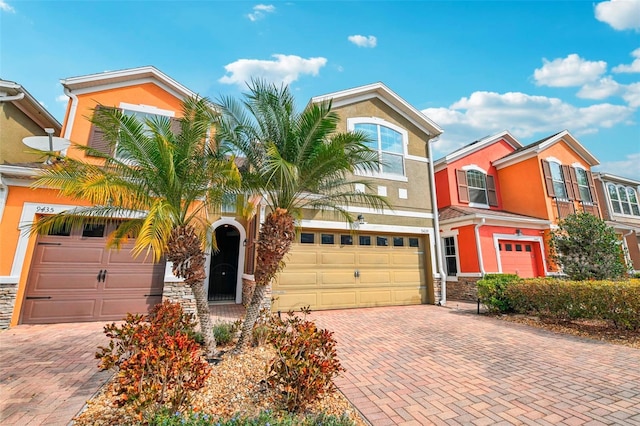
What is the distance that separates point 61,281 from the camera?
7.29 meters

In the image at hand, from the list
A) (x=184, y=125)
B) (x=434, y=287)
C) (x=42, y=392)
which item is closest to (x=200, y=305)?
(x=42, y=392)

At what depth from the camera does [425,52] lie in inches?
360

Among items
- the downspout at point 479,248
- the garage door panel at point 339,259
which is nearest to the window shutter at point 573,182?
the downspout at point 479,248

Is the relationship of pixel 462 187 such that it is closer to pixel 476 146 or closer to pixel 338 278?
pixel 476 146

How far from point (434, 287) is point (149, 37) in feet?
43.1

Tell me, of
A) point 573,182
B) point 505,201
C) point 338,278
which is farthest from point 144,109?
point 573,182

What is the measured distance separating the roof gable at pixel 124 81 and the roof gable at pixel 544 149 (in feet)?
53.3

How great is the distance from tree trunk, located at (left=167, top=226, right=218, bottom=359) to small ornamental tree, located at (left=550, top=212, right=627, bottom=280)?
11925 millimetres

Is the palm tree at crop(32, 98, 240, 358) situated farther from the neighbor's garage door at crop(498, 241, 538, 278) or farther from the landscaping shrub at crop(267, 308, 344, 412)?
the neighbor's garage door at crop(498, 241, 538, 278)

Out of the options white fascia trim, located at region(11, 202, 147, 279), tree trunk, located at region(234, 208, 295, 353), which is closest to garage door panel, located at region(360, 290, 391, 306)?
tree trunk, located at region(234, 208, 295, 353)

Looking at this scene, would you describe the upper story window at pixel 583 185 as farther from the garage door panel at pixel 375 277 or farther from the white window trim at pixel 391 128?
the garage door panel at pixel 375 277

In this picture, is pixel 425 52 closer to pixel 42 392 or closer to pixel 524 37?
pixel 524 37

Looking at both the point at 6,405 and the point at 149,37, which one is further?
the point at 149,37

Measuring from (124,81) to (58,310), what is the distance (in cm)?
749
